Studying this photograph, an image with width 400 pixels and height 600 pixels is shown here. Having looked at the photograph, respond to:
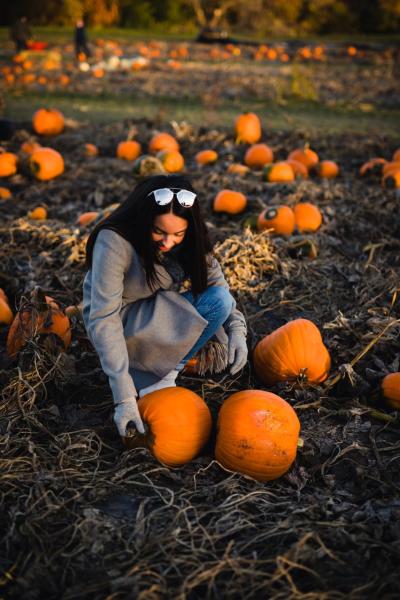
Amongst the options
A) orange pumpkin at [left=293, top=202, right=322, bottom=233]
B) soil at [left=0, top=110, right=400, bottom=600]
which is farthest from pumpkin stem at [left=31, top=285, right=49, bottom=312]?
orange pumpkin at [left=293, top=202, right=322, bottom=233]

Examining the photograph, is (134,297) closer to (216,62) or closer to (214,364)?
(214,364)

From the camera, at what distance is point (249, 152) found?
7.27 m

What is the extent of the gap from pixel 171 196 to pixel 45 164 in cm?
462

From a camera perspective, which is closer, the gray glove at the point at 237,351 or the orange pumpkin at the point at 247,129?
the gray glove at the point at 237,351

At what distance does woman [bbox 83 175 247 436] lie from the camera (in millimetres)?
2684

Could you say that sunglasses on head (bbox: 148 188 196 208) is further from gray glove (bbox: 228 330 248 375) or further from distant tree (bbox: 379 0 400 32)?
distant tree (bbox: 379 0 400 32)

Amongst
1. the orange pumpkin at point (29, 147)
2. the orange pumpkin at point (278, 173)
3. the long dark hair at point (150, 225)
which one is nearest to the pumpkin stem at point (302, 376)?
the long dark hair at point (150, 225)

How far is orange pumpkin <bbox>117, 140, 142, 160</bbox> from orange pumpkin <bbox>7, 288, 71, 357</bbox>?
14.8ft

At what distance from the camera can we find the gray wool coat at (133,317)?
271 cm

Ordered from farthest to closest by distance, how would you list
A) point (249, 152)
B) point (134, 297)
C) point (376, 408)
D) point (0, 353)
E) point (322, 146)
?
point (322, 146) → point (249, 152) → point (0, 353) → point (376, 408) → point (134, 297)

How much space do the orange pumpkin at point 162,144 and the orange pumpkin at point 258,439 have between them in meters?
5.58

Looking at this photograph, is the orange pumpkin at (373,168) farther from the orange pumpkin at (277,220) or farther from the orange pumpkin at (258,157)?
the orange pumpkin at (277,220)

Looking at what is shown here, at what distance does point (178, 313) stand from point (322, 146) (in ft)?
19.7

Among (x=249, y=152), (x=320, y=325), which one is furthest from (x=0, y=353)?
(x=249, y=152)
